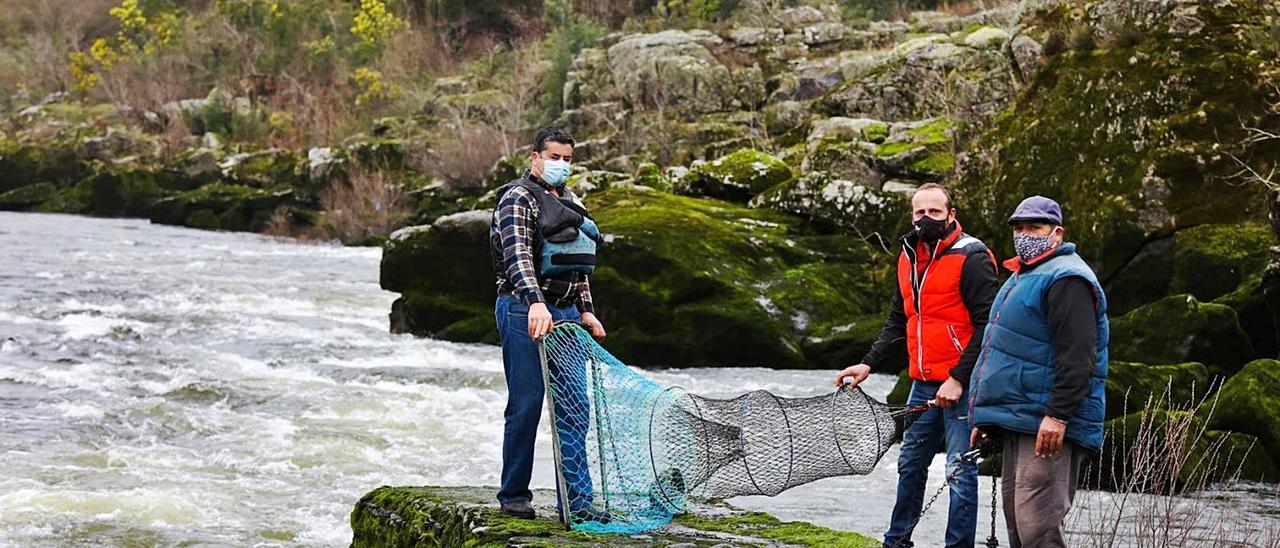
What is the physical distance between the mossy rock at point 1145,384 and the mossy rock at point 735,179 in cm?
1047

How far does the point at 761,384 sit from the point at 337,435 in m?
4.96

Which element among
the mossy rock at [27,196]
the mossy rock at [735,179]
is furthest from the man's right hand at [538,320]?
the mossy rock at [27,196]

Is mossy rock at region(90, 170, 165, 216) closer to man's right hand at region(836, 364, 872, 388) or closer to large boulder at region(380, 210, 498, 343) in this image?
large boulder at region(380, 210, 498, 343)

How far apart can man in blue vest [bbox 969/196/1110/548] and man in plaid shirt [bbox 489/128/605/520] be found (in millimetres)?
1834

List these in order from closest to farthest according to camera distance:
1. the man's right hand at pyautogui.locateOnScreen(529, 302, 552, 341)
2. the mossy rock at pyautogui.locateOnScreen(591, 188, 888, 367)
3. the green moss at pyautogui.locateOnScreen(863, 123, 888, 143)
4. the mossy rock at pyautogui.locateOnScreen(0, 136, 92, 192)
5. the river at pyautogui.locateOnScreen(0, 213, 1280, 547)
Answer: the man's right hand at pyautogui.locateOnScreen(529, 302, 552, 341) < the river at pyautogui.locateOnScreen(0, 213, 1280, 547) < the mossy rock at pyautogui.locateOnScreen(591, 188, 888, 367) < the green moss at pyautogui.locateOnScreen(863, 123, 888, 143) < the mossy rock at pyautogui.locateOnScreen(0, 136, 92, 192)

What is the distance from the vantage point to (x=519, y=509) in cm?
637

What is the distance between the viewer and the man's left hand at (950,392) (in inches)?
236

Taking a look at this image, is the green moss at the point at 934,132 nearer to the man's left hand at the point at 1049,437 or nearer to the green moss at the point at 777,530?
the green moss at the point at 777,530

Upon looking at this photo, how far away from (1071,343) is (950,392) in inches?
37.5

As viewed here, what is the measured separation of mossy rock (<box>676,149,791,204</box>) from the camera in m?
21.3

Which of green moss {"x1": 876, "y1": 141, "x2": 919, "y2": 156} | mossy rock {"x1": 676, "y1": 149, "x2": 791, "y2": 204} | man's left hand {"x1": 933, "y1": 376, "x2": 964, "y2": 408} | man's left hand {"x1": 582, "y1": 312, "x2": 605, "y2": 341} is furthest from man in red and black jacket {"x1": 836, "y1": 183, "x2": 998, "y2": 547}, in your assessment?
green moss {"x1": 876, "y1": 141, "x2": 919, "y2": 156}

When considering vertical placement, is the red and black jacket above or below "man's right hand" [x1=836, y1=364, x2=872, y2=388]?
above

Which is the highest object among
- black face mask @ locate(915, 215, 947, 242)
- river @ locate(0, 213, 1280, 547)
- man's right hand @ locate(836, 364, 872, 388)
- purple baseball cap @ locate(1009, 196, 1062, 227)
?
purple baseball cap @ locate(1009, 196, 1062, 227)

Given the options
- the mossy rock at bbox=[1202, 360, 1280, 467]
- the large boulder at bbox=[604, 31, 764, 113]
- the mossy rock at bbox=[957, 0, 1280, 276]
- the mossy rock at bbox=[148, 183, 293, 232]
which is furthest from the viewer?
the mossy rock at bbox=[148, 183, 293, 232]
